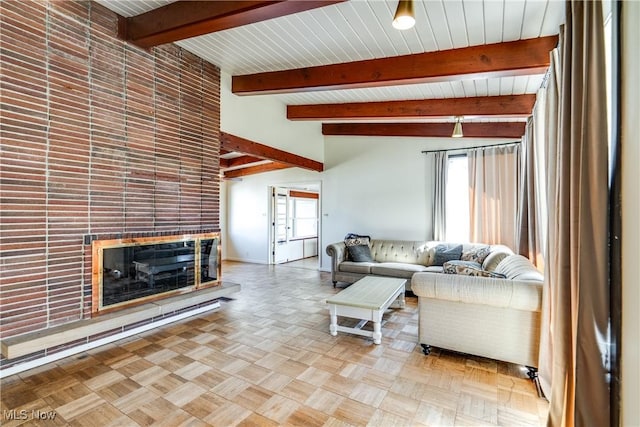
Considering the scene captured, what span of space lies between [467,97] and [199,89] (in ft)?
11.4

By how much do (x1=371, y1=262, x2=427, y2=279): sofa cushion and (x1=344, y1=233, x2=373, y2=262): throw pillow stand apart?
0.38 m

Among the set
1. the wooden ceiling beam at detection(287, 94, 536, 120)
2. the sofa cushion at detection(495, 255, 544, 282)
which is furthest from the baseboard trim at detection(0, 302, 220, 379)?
the sofa cushion at detection(495, 255, 544, 282)

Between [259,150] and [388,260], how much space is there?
3037mm

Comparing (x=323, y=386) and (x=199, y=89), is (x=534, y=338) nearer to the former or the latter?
(x=323, y=386)

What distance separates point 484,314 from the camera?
257cm

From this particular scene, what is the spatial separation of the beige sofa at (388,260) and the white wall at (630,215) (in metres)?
3.58

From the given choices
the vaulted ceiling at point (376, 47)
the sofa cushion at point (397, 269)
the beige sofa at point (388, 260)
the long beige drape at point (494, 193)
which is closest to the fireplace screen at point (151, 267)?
the vaulted ceiling at point (376, 47)

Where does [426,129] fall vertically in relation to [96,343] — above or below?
above

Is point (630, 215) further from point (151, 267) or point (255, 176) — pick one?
point (255, 176)

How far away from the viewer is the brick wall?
2.40 metres

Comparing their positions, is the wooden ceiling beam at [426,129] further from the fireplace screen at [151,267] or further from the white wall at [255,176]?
the fireplace screen at [151,267]

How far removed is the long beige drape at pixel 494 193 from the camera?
490 cm

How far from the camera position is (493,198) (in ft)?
16.6

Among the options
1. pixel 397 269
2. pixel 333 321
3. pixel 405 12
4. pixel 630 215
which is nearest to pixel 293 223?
pixel 397 269
